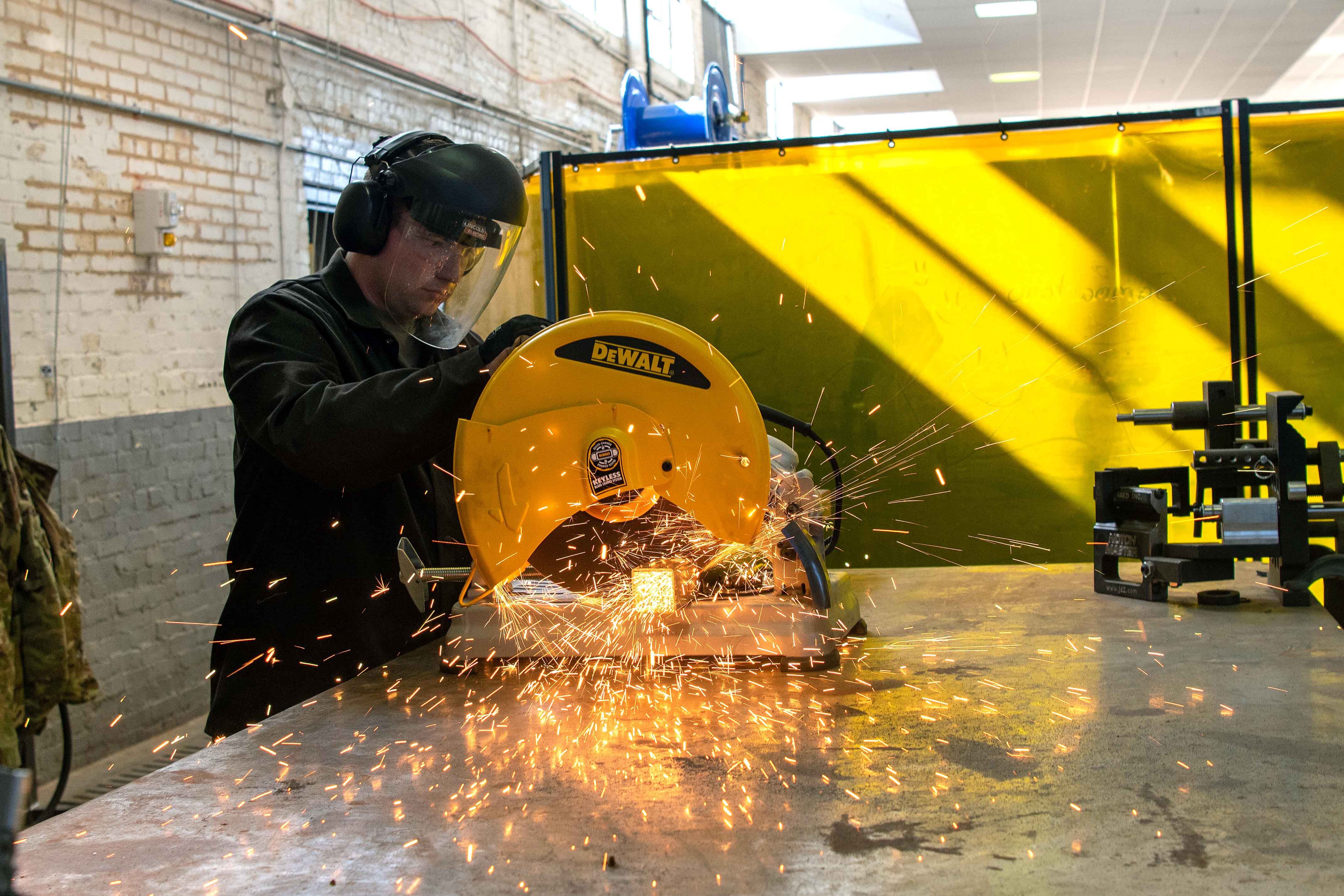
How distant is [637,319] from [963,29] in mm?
9212

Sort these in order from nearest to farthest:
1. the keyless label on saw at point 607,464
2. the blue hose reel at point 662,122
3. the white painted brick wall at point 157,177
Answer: the keyless label on saw at point 607,464
the white painted brick wall at point 157,177
the blue hose reel at point 662,122

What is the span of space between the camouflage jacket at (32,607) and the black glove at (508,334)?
6.47 feet

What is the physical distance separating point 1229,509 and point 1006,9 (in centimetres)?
799

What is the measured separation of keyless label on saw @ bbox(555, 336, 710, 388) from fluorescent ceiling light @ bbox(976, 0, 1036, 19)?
8.31 m

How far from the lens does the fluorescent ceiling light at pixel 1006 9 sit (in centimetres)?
848

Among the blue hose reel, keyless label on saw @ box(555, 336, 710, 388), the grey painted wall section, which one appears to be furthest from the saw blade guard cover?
the grey painted wall section

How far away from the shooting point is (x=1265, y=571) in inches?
77.5

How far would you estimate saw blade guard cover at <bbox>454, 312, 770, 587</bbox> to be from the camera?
1308 mm

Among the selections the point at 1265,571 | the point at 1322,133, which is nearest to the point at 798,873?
the point at 1265,571

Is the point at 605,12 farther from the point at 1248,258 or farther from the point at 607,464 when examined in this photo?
the point at 607,464

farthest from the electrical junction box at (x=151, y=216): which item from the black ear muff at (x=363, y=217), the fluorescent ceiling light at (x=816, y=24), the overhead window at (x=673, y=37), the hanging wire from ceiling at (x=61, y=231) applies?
the fluorescent ceiling light at (x=816, y=24)

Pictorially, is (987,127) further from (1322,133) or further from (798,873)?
(798,873)

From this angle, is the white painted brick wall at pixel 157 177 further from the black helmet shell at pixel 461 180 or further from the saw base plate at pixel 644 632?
the saw base plate at pixel 644 632

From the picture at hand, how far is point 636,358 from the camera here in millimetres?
1313
